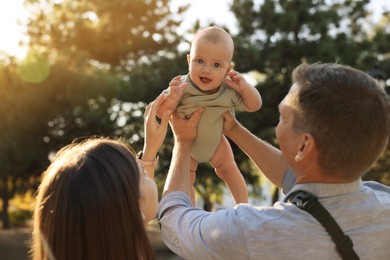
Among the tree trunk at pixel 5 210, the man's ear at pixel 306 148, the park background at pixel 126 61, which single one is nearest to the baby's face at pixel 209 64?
the man's ear at pixel 306 148

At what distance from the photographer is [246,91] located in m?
2.73

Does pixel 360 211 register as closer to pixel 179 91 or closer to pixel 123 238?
pixel 123 238

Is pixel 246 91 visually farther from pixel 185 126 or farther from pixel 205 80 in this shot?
pixel 185 126

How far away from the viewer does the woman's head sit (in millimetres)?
1601

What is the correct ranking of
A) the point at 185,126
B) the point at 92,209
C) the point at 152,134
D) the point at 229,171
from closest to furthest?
the point at 92,209, the point at 152,134, the point at 185,126, the point at 229,171

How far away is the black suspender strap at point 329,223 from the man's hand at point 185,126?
0.74 m

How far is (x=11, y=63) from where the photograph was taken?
15.5m

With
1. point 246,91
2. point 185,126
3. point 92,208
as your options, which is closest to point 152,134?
point 185,126

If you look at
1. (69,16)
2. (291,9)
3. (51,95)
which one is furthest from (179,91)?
(69,16)

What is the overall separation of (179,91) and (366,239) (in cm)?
113

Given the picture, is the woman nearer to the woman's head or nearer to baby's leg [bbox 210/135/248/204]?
the woman's head

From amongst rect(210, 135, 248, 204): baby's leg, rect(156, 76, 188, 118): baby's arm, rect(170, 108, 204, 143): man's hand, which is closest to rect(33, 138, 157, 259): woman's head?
rect(170, 108, 204, 143): man's hand

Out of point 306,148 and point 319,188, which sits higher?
point 306,148

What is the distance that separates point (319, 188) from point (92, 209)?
66 centimetres
